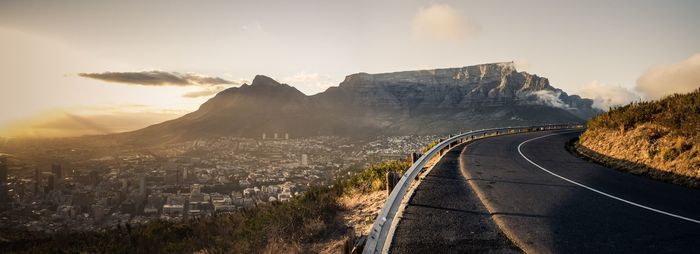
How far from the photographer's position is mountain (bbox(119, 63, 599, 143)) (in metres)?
136

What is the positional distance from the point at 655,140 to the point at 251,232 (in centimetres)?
Result: 1545

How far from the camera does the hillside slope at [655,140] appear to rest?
11398 millimetres

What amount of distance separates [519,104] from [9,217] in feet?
563

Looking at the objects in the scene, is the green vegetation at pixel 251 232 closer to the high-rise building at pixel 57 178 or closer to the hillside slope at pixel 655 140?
the hillside slope at pixel 655 140

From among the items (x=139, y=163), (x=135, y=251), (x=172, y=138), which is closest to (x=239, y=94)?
(x=172, y=138)

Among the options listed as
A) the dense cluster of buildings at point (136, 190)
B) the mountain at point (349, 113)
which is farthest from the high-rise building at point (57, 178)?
the mountain at point (349, 113)

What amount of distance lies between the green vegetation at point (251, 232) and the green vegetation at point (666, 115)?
1055 centimetres

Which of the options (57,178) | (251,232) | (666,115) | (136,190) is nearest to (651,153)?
(666,115)

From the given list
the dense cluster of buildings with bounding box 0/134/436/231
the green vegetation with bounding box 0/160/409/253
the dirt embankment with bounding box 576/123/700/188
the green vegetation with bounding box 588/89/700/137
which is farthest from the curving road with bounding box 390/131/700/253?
the dense cluster of buildings with bounding box 0/134/436/231

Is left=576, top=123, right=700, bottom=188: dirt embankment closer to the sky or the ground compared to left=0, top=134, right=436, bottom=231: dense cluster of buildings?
closer to the sky

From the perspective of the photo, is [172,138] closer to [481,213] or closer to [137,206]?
[137,206]

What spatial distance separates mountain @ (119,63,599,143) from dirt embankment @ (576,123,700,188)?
110m

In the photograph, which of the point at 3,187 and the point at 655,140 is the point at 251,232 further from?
the point at 3,187

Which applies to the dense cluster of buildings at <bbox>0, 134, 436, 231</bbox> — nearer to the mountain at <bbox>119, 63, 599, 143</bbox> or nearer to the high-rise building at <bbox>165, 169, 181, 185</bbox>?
the high-rise building at <bbox>165, 169, 181, 185</bbox>
